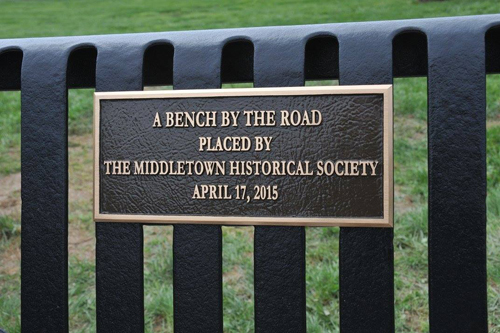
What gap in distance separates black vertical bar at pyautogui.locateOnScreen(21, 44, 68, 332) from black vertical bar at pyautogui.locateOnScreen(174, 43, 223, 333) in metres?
0.37

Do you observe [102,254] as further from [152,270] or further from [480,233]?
[152,270]

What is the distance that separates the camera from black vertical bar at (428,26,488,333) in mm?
1402

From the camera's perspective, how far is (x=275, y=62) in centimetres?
151

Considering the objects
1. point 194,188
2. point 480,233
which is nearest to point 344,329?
point 480,233

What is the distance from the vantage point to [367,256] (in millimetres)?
1452

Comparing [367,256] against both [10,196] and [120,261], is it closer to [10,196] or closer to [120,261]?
[120,261]

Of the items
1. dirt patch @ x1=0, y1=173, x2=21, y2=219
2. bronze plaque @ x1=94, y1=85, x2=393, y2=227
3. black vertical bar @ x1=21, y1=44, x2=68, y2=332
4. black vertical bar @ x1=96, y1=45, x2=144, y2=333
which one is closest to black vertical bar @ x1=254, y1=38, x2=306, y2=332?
bronze plaque @ x1=94, y1=85, x2=393, y2=227

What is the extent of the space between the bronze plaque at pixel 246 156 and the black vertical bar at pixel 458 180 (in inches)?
5.1

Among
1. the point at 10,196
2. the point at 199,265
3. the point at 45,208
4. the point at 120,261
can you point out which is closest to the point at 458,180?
the point at 199,265

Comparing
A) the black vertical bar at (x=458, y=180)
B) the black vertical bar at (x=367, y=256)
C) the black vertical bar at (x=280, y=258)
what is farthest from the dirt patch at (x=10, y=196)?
the black vertical bar at (x=458, y=180)

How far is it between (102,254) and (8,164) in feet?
9.27

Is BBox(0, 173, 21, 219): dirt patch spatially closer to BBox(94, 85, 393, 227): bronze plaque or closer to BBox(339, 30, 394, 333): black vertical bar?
BBox(94, 85, 393, 227): bronze plaque

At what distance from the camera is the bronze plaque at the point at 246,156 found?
1.46 m

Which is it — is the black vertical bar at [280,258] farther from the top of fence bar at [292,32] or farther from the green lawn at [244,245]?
the green lawn at [244,245]
